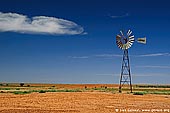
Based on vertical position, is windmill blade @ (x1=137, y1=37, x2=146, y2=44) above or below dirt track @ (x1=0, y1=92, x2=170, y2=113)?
above

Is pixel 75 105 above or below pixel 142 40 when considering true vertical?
below

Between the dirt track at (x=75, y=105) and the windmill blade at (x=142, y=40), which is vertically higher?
the windmill blade at (x=142, y=40)

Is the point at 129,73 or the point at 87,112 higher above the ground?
the point at 129,73

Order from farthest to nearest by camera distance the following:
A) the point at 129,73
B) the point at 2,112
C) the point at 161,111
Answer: the point at 129,73, the point at 161,111, the point at 2,112

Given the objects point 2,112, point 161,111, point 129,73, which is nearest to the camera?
point 2,112

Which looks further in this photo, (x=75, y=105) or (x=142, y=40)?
(x=142, y=40)

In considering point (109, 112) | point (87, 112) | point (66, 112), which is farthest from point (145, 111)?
point (66, 112)

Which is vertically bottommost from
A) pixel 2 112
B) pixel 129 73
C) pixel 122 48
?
pixel 2 112

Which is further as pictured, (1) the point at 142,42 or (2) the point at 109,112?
(1) the point at 142,42

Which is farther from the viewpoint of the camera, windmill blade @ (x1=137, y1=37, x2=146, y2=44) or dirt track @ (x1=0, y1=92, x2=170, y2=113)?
windmill blade @ (x1=137, y1=37, x2=146, y2=44)

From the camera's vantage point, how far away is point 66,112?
791 inches

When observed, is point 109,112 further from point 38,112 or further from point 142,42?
point 142,42

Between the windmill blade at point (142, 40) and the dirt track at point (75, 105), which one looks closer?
the dirt track at point (75, 105)

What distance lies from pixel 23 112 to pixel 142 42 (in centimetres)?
3362
